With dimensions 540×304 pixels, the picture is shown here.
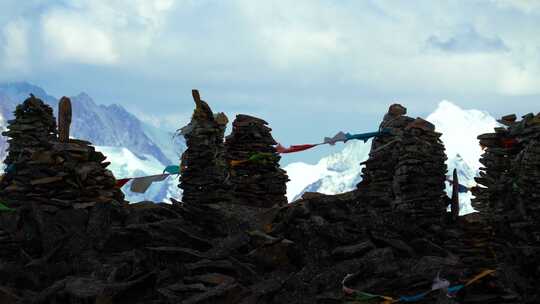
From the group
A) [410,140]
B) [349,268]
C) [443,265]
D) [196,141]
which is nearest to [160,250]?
[349,268]

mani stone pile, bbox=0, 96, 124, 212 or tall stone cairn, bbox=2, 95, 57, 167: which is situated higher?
tall stone cairn, bbox=2, 95, 57, 167

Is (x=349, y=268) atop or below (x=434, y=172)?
below

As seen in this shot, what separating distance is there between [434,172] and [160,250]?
9801 mm

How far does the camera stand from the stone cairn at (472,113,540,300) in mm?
22047

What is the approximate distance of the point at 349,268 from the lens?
21.1 meters

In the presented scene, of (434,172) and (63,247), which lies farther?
(434,172)

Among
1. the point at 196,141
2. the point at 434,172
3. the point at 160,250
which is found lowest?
the point at 160,250

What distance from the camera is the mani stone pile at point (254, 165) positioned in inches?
1325

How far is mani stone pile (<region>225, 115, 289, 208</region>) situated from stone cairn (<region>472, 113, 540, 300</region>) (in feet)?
36.2

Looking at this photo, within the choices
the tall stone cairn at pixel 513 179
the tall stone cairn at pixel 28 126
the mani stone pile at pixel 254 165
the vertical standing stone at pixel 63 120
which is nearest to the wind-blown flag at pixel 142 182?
the mani stone pile at pixel 254 165

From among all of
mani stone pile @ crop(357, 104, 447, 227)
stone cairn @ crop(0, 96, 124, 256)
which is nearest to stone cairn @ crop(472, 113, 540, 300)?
mani stone pile @ crop(357, 104, 447, 227)

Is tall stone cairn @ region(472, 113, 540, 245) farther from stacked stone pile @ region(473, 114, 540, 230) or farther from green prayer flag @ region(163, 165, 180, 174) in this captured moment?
green prayer flag @ region(163, 165, 180, 174)

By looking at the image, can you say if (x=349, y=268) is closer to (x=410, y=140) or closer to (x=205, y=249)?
(x=205, y=249)

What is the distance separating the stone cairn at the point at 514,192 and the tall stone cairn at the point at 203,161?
38.5ft
